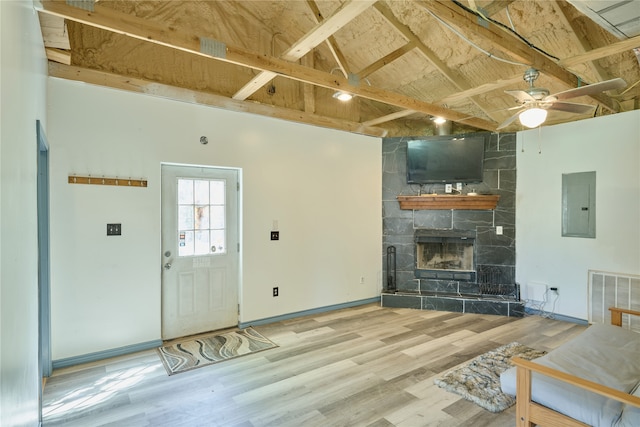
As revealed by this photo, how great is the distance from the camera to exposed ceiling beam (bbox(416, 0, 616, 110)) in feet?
8.85

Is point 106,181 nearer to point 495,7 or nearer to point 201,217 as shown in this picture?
point 201,217

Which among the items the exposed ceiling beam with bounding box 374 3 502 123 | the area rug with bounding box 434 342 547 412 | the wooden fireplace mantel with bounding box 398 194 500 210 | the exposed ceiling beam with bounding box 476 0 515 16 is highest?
the exposed ceiling beam with bounding box 374 3 502 123

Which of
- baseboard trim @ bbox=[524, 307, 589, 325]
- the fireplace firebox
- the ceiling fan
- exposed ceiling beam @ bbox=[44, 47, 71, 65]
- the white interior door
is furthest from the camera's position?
the fireplace firebox

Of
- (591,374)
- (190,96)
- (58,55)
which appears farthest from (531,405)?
(58,55)

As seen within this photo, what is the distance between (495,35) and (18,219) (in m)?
3.65

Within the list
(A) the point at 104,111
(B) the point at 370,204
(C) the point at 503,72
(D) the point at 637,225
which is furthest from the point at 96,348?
(D) the point at 637,225

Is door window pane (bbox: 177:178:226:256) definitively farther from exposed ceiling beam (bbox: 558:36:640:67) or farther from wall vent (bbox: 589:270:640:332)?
wall vent (bbox: 589:270:640:332)

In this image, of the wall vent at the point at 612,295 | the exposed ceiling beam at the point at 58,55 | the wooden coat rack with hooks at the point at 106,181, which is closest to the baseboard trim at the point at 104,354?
the wooden coat rack with hooks at the point at 106,181

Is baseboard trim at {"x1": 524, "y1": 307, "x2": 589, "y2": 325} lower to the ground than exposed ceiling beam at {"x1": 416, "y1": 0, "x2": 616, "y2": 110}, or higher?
lower

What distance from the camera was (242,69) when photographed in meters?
4.41

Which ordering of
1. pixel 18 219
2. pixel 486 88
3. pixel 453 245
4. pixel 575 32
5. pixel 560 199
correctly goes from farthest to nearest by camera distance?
1. pixel 453 245
2. pixel 560 199
3. pixel 486 88
4. pixel 575 32
5. pixel 18 219

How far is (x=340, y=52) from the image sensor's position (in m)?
4.02

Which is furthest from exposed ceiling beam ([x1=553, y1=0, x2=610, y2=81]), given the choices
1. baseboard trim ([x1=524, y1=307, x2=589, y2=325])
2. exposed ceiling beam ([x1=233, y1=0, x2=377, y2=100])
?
baseboard trim ([x1=524, y1=307, x2=589, y2=325])

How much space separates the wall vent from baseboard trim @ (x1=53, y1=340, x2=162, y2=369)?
5.48 meters
